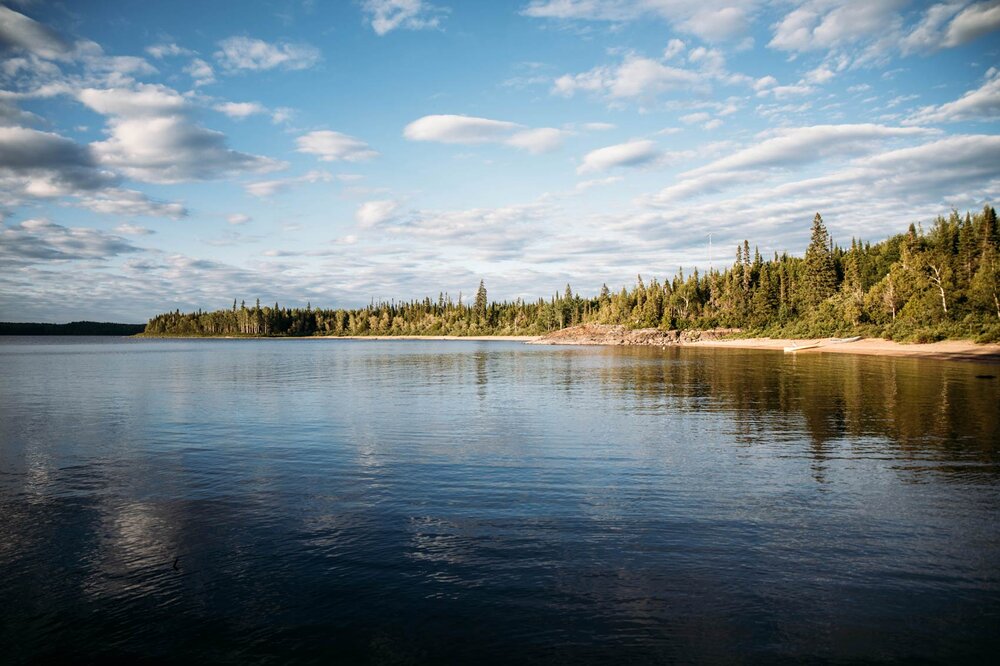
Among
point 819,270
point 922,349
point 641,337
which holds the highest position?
point 819,270

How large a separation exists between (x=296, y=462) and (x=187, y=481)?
3685mm

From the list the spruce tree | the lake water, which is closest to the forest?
the spruce tree

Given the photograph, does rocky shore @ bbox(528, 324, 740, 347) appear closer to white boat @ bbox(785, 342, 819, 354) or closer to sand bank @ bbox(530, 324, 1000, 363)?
sand bank @ bbox(530, 324, 1000, 363)

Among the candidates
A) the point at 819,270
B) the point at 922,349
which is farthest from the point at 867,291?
the point at 922,349

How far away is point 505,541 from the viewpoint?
1255 centimetres

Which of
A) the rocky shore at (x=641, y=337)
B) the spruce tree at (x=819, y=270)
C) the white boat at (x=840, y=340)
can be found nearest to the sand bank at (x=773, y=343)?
the rocky shore at (x=641, y=337)

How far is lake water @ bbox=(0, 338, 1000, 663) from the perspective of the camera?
885 centimetres

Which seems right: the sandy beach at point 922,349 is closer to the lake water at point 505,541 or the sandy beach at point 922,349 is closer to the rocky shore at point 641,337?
the rocky shore at point 641,337

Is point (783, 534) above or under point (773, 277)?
under

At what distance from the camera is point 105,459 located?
835 inches

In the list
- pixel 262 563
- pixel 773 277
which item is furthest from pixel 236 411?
pixel 773 277

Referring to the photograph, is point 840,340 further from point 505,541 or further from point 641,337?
point 505,541

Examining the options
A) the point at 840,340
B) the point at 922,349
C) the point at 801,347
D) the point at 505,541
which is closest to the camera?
the point at 505,541

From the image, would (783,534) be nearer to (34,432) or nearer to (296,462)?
(296,462)
